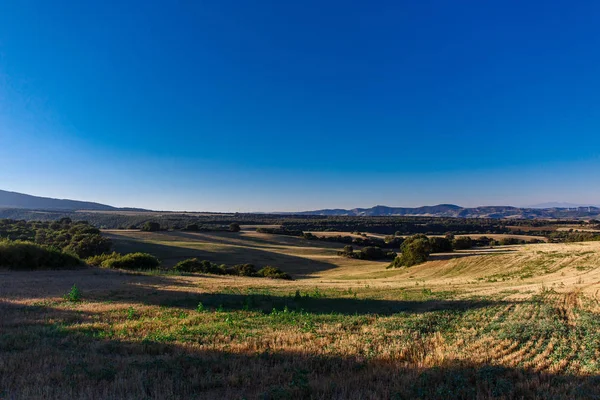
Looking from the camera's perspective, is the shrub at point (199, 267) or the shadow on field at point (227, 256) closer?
the shrub at point (199, 267)

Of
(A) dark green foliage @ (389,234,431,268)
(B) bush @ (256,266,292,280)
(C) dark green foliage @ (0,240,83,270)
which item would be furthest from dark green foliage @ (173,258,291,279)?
(A) dark green foliage @ (389,234,431,268)

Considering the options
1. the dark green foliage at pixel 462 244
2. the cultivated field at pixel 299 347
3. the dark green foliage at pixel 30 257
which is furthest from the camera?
the dark green foliage at pixel 462 244

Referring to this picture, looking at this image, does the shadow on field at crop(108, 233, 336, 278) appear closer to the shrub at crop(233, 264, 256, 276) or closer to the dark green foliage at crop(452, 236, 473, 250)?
the shrub at crop(233, 264, 256, 276)

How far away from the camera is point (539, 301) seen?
17094 mm

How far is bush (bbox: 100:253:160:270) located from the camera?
46.4 metres

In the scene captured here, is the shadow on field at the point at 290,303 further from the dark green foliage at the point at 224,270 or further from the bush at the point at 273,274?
the dark green foliage at the point at 224,270

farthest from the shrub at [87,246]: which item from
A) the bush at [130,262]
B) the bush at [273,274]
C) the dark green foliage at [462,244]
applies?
the dark green foliage at [462,244]

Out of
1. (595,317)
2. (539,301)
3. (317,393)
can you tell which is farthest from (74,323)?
(539,301)

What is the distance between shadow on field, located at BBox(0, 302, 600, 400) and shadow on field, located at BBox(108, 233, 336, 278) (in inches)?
2134

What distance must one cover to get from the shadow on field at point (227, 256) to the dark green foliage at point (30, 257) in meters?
23.4

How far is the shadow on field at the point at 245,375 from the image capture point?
634 centimetres

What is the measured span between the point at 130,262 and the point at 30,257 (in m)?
11.6

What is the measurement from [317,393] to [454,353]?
14.7 ft

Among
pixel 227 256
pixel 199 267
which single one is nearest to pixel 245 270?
pixel 199 267
